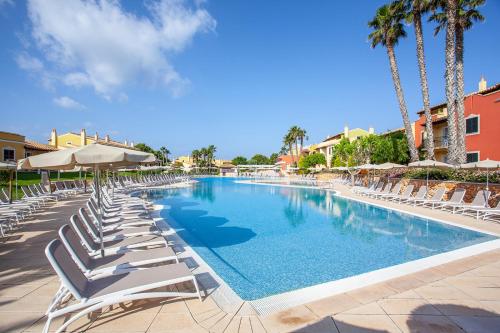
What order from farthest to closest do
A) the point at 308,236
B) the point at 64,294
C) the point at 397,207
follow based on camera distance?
the point at 397,207, the point at 308,236, the point at 64,294

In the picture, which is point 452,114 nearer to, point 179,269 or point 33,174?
point 179,269

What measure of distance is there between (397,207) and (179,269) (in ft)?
38.3

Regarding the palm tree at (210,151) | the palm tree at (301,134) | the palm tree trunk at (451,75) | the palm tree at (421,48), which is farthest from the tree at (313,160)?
the palm tree at (210,151)

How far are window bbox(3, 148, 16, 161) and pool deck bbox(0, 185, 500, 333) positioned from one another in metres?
29.9

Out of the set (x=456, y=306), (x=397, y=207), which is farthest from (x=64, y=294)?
(x=397, y=207)

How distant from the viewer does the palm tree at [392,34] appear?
64.3 ft

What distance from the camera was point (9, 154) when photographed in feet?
90.4

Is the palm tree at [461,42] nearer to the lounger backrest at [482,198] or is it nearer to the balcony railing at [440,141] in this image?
the lounger backrest at [482,198]

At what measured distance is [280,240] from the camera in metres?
8.31

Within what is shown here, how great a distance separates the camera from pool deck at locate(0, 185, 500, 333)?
314cm

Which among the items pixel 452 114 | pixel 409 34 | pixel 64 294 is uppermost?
pixel 409 34

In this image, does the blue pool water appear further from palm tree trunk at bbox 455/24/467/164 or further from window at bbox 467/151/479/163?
window at bbox 467/151/479/163

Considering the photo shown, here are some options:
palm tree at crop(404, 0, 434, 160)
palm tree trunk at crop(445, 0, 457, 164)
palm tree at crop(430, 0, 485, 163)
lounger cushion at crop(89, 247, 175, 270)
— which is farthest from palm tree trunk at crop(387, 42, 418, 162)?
lounger cushion at crop(89, 247, 175, 270)

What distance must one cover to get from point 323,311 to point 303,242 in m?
4.65
